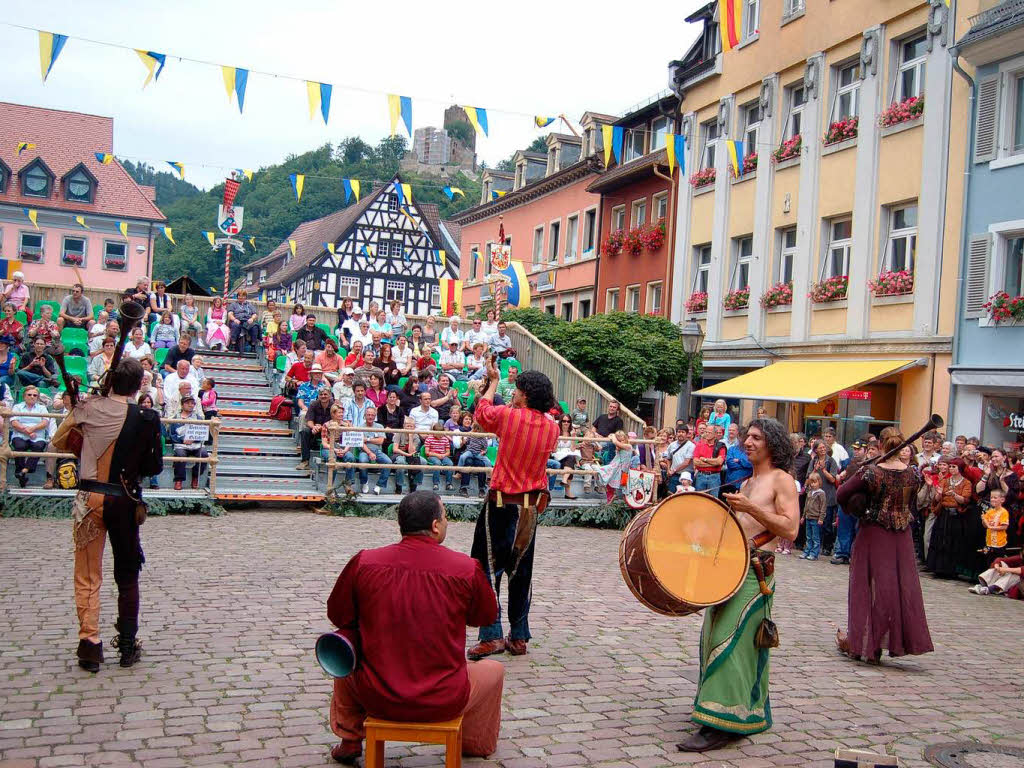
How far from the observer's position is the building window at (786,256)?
Answer: 25375 mm

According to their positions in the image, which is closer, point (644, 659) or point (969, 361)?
point (644, 659)

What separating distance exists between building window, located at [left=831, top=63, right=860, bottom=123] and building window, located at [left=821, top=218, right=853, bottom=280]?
234cm

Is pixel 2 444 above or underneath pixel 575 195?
underneath

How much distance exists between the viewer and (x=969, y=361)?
63.0ft

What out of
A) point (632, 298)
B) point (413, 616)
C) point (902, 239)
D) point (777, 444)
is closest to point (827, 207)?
point (902, 239)

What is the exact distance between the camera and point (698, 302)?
2873 centimetres

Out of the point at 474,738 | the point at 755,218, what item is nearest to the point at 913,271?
the point at 755,218

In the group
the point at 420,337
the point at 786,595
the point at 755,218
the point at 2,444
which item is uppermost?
the point at 755,218

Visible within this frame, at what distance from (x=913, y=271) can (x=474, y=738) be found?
18337mm

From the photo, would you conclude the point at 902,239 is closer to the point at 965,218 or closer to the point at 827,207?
the point at 965,218

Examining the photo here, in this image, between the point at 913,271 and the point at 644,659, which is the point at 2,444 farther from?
the point at 913,271

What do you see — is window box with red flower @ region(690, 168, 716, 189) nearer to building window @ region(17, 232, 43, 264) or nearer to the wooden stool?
the wooden stool

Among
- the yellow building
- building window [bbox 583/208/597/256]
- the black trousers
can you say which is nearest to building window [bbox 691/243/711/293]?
the yellow building

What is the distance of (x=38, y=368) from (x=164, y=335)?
3310mm
